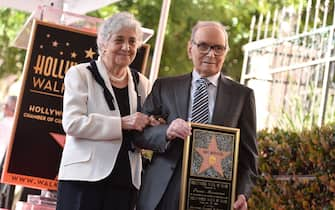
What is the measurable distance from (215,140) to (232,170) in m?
0.17

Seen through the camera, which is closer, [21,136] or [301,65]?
[21,136]

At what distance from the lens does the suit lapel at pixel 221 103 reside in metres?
4.14

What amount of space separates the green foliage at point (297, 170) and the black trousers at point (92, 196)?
175 cm

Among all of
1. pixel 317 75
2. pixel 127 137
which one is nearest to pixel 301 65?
pixel 317 75

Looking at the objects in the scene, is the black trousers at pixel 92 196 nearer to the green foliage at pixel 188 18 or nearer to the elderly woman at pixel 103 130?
the elderly woman at pixel 103 130

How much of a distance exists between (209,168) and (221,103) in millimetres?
326

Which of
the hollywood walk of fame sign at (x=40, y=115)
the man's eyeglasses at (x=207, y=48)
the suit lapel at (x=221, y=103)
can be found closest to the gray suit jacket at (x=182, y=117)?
the suit lapel at (x=221, y=103)

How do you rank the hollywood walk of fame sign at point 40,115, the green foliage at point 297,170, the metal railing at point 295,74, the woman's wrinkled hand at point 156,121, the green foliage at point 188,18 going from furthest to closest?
the green foliage at point 188,18 → the metal railing at point 295,74 → the hollywood walk of fame sign at point 40,115 → the green foliage at point 297,170 → the woman's wrinkled hand at point 156,121

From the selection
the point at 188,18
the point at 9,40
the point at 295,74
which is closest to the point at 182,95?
the point at 295,74

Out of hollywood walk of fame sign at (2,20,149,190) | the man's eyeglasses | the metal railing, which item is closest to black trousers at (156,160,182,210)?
the man's eyeglasses

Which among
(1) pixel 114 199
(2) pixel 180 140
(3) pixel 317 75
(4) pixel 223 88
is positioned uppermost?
(3) pixel 317 75

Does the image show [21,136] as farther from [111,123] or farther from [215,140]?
[215,140]

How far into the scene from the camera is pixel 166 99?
419 centimetres

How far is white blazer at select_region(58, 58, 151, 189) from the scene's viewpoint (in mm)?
4367
